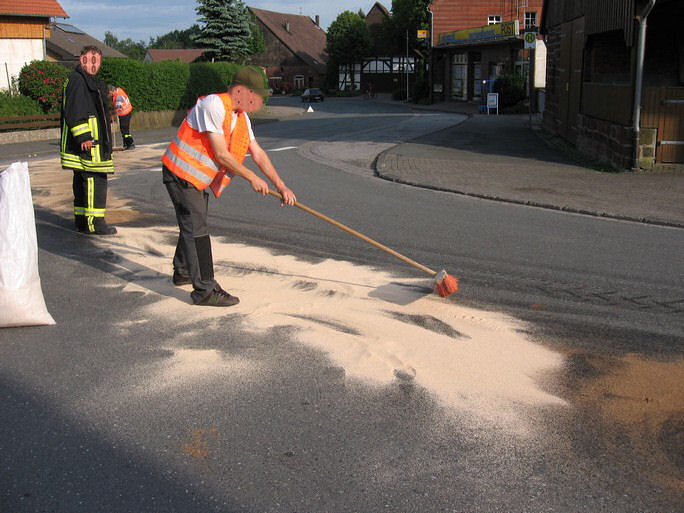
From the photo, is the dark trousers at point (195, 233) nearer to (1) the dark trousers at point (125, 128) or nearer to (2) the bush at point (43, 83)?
(1) the dark trousers at point (125, 128)

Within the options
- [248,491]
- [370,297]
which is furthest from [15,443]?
[370,297]

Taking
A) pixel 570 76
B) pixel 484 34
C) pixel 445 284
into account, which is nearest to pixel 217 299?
pixel 445 284

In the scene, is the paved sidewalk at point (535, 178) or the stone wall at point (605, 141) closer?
the paved sidewalk at point (535, 178)

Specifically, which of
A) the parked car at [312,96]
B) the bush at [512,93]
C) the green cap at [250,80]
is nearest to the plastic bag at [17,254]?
the green cap at [250,80]

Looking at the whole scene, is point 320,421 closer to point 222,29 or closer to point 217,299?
point 217,299

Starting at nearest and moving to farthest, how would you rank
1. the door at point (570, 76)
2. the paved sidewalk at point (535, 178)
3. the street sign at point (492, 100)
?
1. the paved sidewalk at point (535, 178)
2. the door at point (570, 76)
3. the street sign at point (492, 100)

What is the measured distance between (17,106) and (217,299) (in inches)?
872

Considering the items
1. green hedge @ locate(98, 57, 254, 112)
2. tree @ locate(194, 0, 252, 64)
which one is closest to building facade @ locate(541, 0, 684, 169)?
green hedge @ locate(98, 57, 254, 112)

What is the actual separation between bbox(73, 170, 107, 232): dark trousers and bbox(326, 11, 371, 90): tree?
77.5m

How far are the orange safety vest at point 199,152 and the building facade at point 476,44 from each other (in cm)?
3620

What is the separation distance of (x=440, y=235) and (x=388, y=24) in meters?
75.9

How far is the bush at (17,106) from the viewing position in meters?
24.8

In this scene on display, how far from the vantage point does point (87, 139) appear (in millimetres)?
8570

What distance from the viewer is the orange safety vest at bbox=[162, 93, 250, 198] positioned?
5.83 m
